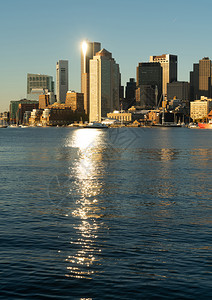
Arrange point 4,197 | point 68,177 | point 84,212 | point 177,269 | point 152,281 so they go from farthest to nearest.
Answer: point 68,177
point 4,197
point 84,212
point 177,269
point 152,281

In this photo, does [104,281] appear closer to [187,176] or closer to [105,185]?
[105,185]

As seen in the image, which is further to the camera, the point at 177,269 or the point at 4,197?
the point at 4,197

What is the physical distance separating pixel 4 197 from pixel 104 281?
24015 millimetres

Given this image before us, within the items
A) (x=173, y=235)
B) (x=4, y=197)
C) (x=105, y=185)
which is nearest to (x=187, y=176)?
(x=105, y=185)

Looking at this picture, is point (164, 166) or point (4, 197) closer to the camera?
point (4, 197)

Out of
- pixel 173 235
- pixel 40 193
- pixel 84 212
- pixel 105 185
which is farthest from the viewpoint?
pixel 105 185

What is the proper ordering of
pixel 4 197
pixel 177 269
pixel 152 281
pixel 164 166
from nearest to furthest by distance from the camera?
pixel 152 281 < pixel 177 269 < pixel 4 197 < pixel 164 166

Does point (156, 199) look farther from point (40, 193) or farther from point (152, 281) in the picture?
point (152, 281)

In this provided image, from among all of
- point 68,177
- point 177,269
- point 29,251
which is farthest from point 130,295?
point 68,177

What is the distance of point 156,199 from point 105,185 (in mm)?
10904

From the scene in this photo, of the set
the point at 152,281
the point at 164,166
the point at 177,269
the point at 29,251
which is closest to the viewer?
the point at 152,281

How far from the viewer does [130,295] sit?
63.7ft

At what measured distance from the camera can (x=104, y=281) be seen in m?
20.9

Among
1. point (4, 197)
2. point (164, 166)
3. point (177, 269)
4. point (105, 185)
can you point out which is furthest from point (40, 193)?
point (164, 166)
